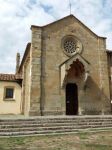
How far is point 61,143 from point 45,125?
3738mm

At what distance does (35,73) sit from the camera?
18.3m

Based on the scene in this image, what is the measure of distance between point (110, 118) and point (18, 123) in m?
6.98

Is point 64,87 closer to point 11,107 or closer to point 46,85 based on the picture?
point 46,85

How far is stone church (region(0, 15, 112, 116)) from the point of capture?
18453 millimetres

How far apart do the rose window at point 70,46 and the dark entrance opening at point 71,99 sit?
328cm

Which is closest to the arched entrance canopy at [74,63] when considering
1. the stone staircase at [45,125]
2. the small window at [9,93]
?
the stone staircase at [45,125]

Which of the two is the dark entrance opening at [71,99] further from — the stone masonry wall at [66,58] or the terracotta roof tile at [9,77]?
the terracotta roof tile at [9,77]

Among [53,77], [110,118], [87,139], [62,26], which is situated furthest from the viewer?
[62,26]

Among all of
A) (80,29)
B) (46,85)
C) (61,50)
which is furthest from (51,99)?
(80,29)

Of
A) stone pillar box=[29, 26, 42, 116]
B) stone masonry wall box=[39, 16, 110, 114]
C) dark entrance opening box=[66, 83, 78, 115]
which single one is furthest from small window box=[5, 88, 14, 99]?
dark entrance opening box=[66, 83, 78, 115]

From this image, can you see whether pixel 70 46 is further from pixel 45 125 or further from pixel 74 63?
pixel 45 125

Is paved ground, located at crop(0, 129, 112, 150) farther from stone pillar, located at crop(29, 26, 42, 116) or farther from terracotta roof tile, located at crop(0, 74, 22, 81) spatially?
terracotta roof tile, located at crop(0, 74, 22, 81)

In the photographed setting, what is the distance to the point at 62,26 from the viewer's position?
20.8m

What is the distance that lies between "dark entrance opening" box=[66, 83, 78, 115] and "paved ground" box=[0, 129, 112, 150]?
9.20 meters
